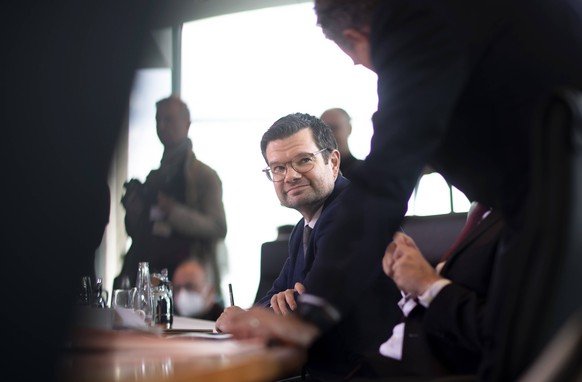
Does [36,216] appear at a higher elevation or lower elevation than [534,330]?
higher

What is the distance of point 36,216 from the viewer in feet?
2.33

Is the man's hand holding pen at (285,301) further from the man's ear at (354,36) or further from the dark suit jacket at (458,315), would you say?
the man's ear at (354,36)

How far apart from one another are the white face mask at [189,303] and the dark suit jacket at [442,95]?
206 cm

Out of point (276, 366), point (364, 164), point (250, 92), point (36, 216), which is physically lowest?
point (276, 366)

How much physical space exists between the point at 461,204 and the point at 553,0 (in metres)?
3.10

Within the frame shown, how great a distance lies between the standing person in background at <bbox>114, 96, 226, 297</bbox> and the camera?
2.90 metres

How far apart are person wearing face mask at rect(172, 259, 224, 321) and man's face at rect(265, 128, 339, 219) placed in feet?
1.80

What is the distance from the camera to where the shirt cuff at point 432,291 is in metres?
1.28

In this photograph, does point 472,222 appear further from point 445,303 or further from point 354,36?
point 354,36

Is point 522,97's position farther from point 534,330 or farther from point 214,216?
point 214,216

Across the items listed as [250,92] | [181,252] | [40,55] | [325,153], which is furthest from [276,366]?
[250,92]

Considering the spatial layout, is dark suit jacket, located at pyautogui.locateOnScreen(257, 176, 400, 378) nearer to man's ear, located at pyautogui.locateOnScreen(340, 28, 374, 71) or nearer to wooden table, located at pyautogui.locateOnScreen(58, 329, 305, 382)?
man's ear, located at pyautogui.locateOnScreen(340, 28, 374, 71)

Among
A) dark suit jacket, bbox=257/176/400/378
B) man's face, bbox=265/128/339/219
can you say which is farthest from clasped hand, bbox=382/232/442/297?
man's face, bbox=265/128/339/219

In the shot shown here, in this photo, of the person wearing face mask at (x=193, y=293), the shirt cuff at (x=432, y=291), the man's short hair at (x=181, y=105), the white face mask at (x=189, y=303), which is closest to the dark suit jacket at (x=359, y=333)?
the shirt cuff at (x=432, y=291)
